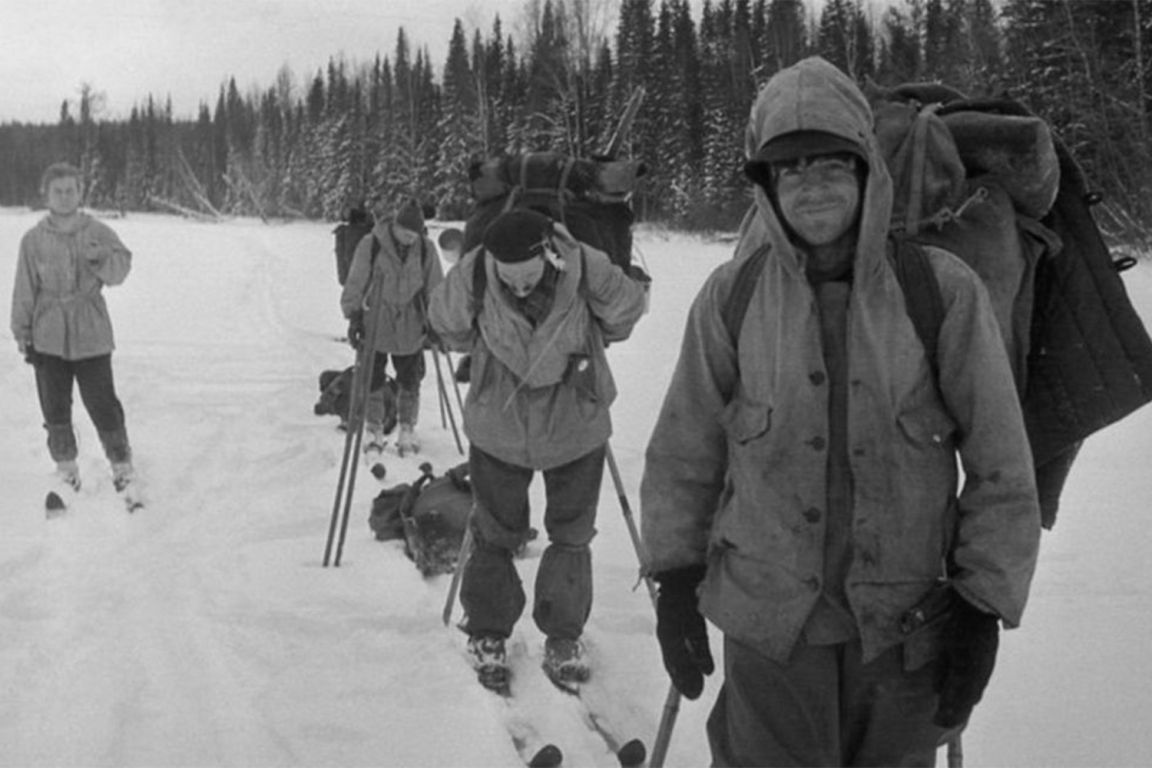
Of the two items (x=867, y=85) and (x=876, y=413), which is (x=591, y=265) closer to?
(x=867, y=85)

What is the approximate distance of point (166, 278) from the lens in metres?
21.9

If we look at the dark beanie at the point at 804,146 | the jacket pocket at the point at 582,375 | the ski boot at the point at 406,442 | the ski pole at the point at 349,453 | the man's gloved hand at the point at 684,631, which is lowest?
the ski boot at the point at 406,442

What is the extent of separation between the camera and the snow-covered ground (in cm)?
322

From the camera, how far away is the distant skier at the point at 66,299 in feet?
19.2

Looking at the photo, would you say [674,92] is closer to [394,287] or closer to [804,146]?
[394,287]

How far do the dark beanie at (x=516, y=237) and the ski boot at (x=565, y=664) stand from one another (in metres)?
1.49

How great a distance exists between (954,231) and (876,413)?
0.61m

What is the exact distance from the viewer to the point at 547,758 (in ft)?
10.2

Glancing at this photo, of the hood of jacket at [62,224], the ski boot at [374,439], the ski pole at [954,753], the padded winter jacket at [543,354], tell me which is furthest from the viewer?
the ski boot at [374,439]

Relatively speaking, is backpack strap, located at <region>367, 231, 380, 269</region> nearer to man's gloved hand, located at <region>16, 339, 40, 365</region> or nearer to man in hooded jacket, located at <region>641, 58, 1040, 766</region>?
man's gloved hand, located at <region>16, 339, 40, 365</region>

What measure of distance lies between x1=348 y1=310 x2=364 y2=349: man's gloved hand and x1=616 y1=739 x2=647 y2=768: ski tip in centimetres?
477

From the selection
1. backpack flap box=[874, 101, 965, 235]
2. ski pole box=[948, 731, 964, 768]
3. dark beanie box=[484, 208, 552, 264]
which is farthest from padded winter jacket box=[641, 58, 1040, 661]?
dark beanie box=[484, 208, 552, 264]

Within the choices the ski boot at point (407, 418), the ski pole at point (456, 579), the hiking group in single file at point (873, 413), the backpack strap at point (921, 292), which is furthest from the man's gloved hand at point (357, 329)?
the backpack strap at point (921, 292)

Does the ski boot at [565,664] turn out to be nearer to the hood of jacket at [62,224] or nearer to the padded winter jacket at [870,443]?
the padded winter jacket at [870,443]
